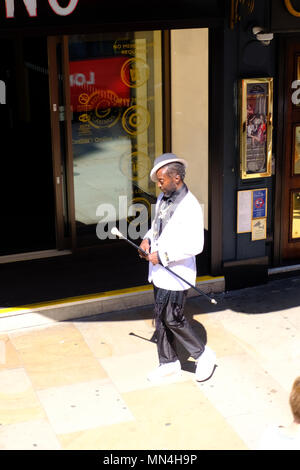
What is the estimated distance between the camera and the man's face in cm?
615

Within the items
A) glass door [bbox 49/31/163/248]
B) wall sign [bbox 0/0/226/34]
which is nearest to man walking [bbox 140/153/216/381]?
wall sign [bbox 0/0/226/34]

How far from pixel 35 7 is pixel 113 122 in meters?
2.61

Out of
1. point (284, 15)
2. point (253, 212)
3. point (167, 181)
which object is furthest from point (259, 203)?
point (167, 181)

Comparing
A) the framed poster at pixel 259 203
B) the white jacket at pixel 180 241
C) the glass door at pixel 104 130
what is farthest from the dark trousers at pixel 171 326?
the glass door at pixel 104 130

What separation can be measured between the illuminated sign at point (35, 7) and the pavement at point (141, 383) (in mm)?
3095

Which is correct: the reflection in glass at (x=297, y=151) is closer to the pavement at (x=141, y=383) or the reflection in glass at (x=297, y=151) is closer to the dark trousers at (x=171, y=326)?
the pavement at (x=141, y=383)

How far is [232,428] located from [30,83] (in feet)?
20.6

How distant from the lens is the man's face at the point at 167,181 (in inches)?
242

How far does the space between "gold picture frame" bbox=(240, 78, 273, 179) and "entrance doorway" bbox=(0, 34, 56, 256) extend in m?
2.57

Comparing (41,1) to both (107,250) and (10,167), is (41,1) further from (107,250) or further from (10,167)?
(10,167)

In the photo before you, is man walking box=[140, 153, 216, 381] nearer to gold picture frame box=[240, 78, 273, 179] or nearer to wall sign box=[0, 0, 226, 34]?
wall sign box=[0, 0, 226, 34]

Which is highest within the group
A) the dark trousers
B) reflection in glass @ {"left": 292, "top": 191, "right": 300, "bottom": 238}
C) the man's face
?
the man's face

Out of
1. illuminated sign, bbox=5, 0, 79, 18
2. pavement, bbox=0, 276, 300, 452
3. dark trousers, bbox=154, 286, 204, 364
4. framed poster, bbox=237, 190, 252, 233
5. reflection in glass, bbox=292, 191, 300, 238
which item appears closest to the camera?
pavement, bbox=0, 276, 300, 452

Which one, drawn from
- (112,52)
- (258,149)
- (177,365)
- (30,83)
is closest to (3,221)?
(30,83)
